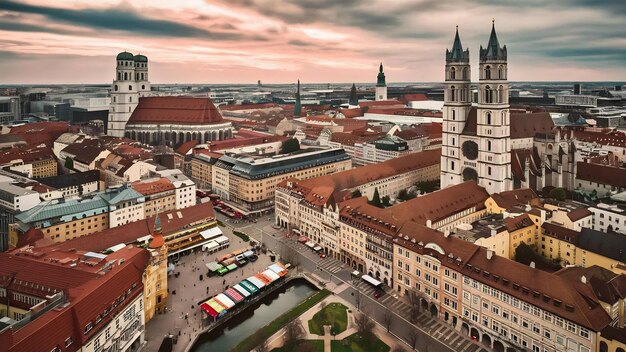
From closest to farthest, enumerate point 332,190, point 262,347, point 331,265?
1. point 262,347
2. point 331,265
3. point 332,190

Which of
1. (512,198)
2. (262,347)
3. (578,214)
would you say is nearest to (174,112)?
(512,198)

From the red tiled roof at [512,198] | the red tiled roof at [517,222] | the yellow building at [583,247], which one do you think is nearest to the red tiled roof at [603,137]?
the red tiled roof at [512,198]

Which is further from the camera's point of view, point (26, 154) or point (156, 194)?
point (26, 154)

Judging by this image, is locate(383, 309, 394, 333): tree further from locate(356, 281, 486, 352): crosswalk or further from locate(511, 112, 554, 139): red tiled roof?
locate(511, 112, 554, 139): red tiled roof

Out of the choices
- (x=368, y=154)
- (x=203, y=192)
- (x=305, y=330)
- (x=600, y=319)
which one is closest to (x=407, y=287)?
(x=305, y=330)

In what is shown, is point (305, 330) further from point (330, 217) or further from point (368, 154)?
point (368, 154)

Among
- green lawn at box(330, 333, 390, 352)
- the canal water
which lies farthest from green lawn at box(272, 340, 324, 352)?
the canal water

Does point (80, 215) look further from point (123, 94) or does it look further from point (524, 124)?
point (123, 94)
